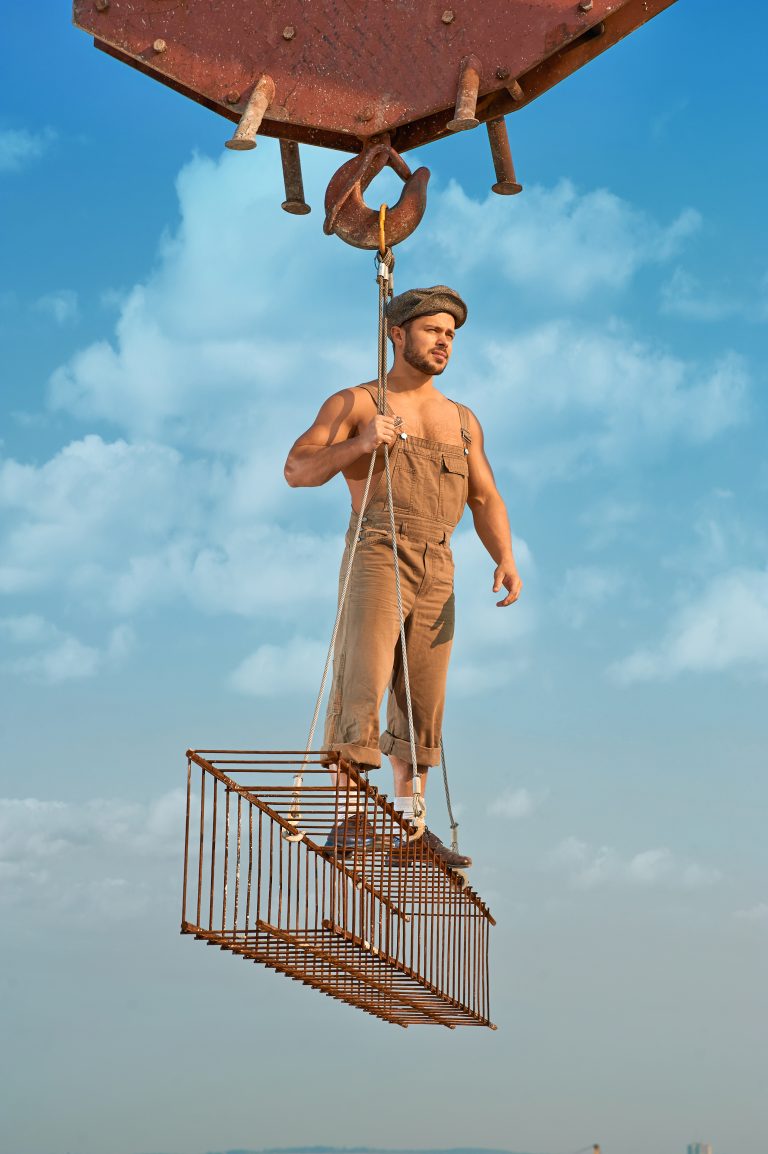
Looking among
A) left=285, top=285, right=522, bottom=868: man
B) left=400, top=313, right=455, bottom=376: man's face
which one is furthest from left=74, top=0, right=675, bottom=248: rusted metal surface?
left=285, top=285, right=522, bottom=868: man

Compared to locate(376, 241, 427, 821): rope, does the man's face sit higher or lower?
higher

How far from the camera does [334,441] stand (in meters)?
8.42

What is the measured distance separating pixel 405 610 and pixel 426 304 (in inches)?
58.9

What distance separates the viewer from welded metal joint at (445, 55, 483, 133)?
302 inches

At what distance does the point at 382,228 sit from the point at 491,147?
0.82 meters

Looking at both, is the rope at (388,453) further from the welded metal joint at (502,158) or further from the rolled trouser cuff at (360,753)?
the welded metal joint at (502,158)

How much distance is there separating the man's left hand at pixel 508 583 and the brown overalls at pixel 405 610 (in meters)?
0.41

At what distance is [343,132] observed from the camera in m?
7.99

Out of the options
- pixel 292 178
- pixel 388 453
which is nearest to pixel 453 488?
pixel 388 453

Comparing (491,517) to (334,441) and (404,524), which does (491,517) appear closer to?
(404,524)

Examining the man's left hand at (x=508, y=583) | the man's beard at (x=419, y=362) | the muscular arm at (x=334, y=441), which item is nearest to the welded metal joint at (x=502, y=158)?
the man's beard at (x=419, y=362)

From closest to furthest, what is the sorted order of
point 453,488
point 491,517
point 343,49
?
point 343,49 < point 453,488 < point 491,517

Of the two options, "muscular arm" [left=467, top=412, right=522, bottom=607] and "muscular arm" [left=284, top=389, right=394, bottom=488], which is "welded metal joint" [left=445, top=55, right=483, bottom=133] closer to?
"muscular arm" [left=284, top=389, right=394, bottom=488]

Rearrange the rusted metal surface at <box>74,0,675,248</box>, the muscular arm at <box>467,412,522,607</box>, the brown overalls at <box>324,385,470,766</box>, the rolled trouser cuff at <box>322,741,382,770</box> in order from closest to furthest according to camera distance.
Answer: the rusted metal surface at <box>74,0,675,248</box>, the rolled trouser cuff at <box>322,741,382,770</box>, the brown overalls at <box>324,385,470,766</box>, the muscular arm at <box>467,412,522,607</box>
